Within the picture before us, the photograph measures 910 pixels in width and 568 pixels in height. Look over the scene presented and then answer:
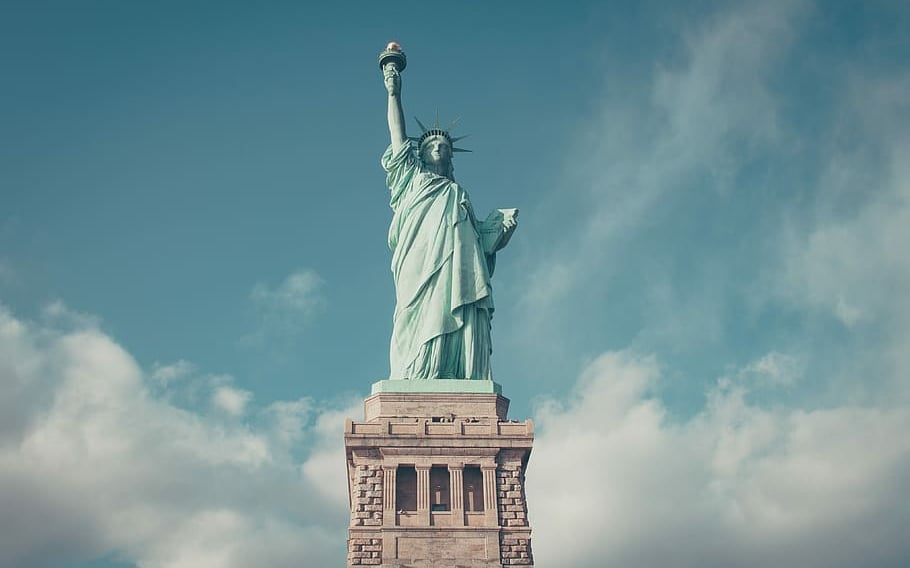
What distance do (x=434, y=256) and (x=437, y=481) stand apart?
8.82m

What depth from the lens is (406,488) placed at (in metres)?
38.1

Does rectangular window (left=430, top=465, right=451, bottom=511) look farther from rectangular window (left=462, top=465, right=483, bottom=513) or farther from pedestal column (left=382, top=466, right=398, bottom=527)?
pedestal column (left=382, top=466, right=398, bottom=527)

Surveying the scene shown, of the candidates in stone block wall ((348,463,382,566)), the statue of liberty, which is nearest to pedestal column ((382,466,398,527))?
stone block wall ((348,463,382,566))

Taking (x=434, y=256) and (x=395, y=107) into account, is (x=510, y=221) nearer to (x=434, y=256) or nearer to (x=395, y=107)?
(x=434, y=256)

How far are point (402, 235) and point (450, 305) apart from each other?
3.68m

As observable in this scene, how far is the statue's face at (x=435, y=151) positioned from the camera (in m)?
45.9

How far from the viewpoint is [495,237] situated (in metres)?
44.8

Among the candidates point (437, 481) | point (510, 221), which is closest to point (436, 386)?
point (437, 481)

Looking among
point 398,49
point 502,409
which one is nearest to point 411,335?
point 502,409

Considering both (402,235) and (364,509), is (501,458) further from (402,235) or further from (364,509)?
(402,235)

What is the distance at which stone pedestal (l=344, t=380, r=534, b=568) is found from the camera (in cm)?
3672

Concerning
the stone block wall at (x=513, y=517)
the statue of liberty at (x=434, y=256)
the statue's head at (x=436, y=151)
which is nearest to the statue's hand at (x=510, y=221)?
the statue of liberty at (x=434, y=256)

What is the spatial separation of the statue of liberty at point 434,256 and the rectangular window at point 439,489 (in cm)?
391

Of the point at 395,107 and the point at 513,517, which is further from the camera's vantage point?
the point at 395,107
